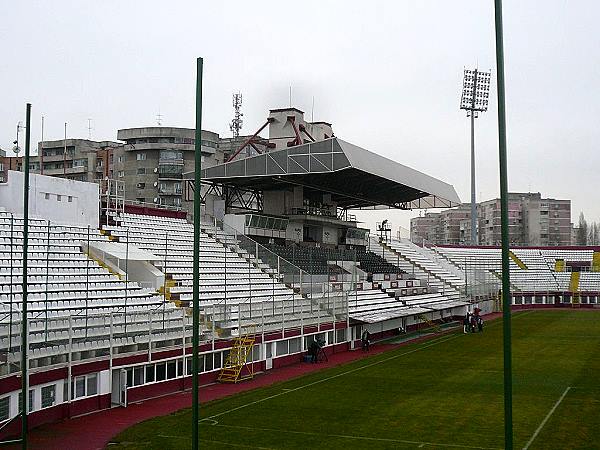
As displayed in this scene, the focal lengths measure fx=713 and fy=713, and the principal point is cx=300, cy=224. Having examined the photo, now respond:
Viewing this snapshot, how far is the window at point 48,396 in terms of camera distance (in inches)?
784

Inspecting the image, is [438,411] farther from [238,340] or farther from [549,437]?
[238,340]

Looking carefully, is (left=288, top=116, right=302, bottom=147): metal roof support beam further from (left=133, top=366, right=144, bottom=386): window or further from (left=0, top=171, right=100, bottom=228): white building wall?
(left=133, top=366, right=144, bottom=386): window

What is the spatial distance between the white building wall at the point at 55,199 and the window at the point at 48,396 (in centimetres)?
1155

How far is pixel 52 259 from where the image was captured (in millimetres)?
26844

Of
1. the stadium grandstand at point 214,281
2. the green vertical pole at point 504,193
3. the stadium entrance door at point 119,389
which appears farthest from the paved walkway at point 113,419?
the green vertical pole at point 504,193

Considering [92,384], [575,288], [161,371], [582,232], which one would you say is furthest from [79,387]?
[582,232]

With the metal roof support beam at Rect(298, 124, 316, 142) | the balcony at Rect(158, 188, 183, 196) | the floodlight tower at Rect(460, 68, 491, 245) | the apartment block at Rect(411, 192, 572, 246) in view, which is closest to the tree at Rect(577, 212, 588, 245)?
the apartment block at Rect(411, 192, 572, 246)

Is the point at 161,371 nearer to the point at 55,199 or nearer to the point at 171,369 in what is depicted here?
the point at 171,369

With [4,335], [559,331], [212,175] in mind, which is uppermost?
[212,175]

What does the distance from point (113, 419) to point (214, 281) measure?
14007mm

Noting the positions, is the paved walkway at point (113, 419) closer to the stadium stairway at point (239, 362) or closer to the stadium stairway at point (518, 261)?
the stadium stairway at point (239, 362)

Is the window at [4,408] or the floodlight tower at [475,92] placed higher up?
the floodlight tower at [475,92]

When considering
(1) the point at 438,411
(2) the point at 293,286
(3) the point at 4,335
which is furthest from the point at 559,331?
(3) the point at 4,335

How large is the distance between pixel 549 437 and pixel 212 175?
1183 inches
